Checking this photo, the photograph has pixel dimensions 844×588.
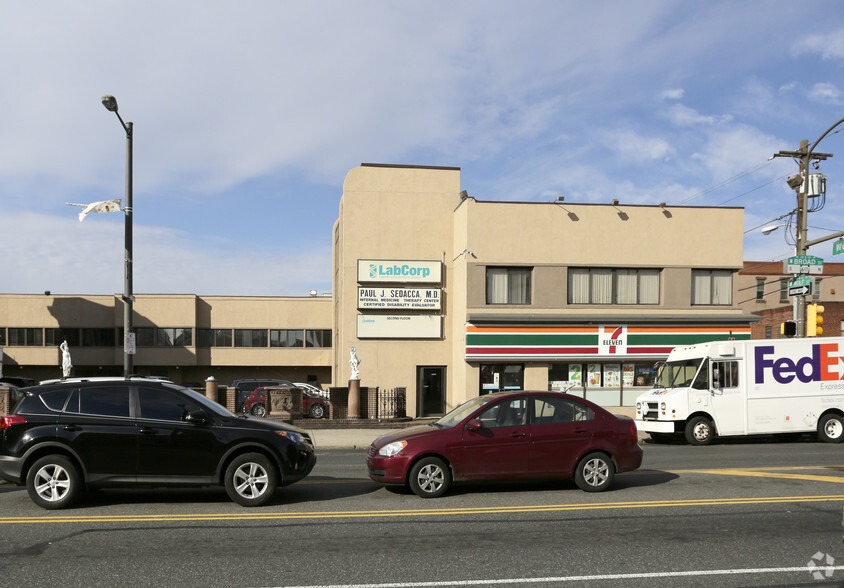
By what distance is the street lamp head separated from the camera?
52.7 feet

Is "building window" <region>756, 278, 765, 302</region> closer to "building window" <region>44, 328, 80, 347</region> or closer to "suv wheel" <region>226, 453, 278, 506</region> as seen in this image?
"building window" <region>44, 328, 80, 347</region>

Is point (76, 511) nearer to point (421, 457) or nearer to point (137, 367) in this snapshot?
point (421, 457)

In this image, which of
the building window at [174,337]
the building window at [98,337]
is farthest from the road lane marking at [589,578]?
the building window at [98,337]

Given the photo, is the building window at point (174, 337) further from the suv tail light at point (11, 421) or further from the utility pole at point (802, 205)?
the suv tail light at point (11, 421)

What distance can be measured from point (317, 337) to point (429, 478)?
39.5 m

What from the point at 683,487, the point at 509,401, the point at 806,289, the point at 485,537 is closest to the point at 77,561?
the point at 485,537

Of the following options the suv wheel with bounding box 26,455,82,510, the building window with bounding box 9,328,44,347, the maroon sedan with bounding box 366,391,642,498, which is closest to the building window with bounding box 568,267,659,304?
the maroon sedan with bounding box 366,391,642,498

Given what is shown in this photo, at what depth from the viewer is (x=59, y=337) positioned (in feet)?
157

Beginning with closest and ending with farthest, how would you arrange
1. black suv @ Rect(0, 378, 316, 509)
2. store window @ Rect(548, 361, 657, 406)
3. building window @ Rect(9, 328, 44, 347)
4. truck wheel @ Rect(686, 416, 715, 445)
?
black suv @ Rect(0, 378, 316, 509) < truck wheel @ Rect(686, 416, 715, 445) < store window @ Rect(548, 361, 657, 406) < building window @ Rect(9, 328, 44, 347)

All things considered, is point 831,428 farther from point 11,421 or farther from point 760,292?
point 760,292

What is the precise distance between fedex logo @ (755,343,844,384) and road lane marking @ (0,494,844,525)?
29.8ft

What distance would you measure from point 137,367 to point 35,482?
1646 inches

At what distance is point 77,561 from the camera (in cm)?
A: 660

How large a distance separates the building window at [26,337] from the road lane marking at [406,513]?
4423 cm
